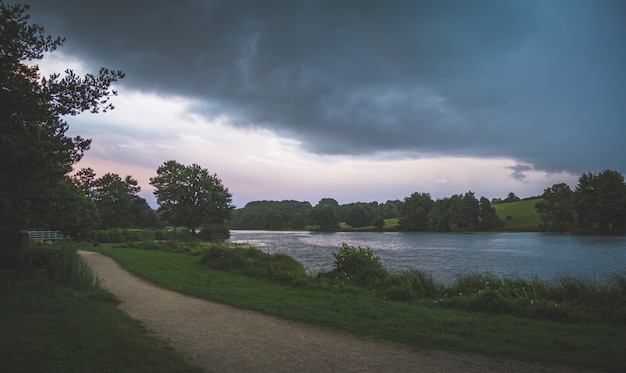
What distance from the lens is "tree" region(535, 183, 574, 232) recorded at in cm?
7634

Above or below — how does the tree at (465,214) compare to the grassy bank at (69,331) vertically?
above

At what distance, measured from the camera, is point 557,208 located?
3071 inches

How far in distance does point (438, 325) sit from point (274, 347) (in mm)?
3579

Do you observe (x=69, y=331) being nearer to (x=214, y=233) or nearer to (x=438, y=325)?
(x=438, y=325)

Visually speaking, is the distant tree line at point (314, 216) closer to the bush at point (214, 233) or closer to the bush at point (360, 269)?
the bush at point (214, 233)

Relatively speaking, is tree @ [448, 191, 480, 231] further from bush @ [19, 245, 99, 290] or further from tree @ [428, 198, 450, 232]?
bush @ [19, 245, 99, 290]

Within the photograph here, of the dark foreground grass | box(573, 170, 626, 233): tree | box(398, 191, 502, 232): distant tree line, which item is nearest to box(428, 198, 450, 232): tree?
box(398, 191, 502, 232): distant tree line

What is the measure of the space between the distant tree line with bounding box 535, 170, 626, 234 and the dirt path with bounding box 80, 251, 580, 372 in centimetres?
7270

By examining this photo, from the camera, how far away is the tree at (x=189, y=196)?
6309cm

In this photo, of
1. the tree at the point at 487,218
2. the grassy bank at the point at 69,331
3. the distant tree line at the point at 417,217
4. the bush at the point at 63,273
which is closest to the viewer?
the grassy bank at the point at 69,331

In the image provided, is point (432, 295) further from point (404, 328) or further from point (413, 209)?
point (413, 209)

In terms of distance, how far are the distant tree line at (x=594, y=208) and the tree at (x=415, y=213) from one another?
32255mm

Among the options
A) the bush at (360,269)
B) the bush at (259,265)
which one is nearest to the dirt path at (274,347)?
the bush at (259,265)

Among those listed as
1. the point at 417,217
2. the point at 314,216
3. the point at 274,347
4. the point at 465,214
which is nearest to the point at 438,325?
the point at 274,347
